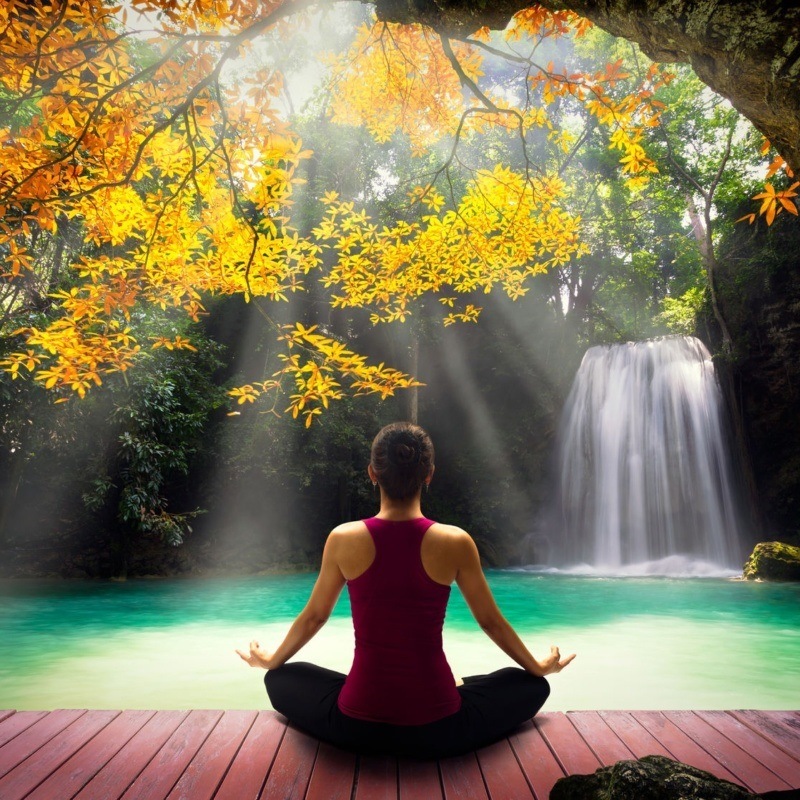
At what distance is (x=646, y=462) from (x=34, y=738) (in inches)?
571

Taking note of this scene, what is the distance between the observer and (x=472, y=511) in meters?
16.8

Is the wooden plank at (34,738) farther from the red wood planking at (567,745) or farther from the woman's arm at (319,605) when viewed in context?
the red wood planking at (567,745)

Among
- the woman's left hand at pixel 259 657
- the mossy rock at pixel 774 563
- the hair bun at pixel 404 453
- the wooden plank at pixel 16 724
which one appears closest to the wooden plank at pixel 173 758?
the woman's left hand at pixel 259 657

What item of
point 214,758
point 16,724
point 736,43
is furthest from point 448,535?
point 16,724

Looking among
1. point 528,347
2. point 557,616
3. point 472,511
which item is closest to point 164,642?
point 557,616

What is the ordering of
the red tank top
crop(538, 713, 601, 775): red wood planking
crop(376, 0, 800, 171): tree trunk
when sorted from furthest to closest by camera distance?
1. crop(538, 713, 601, 775): red wood planking
2. the red tank top
3. crop(376, 0, 800, 171): tree trunk

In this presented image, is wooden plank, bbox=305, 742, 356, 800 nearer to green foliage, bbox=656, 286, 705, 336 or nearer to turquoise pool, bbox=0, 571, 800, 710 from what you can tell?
turquoise pool, bbox=0, 571, 800, 710

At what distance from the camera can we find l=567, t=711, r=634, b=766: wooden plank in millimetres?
2535

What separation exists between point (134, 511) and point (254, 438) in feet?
13.2

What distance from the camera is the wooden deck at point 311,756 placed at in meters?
2.24

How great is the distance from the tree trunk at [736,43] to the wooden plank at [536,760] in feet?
6.90

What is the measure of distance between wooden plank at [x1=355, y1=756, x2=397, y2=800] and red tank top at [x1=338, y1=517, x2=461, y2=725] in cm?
17

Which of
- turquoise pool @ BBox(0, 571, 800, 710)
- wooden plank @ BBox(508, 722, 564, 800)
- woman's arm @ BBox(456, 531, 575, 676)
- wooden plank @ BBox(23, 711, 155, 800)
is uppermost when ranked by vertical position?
woman's arm @ BBox(456, 531, 575, 676)

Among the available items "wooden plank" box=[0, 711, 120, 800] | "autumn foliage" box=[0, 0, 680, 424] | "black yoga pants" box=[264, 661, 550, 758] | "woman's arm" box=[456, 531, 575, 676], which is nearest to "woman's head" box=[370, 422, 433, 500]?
"woman's arm" box=[456, 531, 575, 676]
